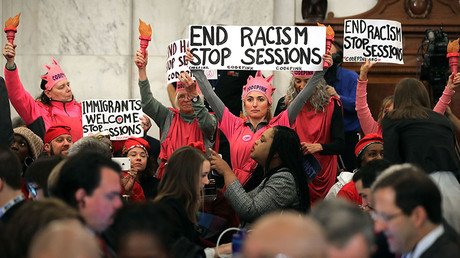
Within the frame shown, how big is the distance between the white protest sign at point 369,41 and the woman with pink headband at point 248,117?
3.03 feet

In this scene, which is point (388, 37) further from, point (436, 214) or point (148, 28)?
point (436, 214)

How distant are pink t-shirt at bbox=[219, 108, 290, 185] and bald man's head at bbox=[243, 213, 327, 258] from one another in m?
6.02

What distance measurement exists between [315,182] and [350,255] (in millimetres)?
6005

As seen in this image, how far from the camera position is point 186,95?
12.0 meters

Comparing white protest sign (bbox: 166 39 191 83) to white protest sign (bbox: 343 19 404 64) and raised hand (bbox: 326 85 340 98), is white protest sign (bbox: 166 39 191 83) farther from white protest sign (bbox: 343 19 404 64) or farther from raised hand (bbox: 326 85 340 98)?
white protest sign (bbox: 343 19 404 64)

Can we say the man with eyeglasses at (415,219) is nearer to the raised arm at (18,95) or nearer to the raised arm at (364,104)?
the raised arm at (364,104)

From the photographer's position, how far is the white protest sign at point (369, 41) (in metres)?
12.7

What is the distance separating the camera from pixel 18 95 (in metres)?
12.2

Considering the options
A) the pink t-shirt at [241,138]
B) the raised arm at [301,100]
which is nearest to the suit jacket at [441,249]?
the pink t-shirt at [241,138]

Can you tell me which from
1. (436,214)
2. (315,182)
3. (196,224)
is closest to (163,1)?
(315,182)

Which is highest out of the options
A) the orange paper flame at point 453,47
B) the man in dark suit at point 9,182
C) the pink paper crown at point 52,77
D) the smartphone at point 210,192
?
the orange paper flame at point 453,47

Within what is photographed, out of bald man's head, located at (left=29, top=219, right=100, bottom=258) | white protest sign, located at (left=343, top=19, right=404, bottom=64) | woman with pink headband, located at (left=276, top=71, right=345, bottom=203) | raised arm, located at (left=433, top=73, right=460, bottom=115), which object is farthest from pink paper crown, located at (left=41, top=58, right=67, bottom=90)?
bald man's head, located at (left=29, top=219, right=100, bottom=258)

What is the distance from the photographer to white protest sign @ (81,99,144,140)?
42.3 feet

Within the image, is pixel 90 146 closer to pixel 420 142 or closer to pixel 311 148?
pixel 311 148
